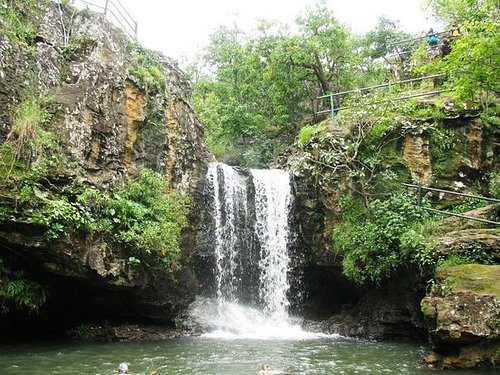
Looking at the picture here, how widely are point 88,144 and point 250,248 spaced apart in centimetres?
655

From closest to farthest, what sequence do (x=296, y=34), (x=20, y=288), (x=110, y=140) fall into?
(x=20, y=288) < (x=110, y=140) < (x=296, y=34)

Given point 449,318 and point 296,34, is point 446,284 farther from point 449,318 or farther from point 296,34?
point 296,34

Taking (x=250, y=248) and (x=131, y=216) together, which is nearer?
(x=131, y=216)

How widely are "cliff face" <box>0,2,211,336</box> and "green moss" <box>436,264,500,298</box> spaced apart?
7.75m

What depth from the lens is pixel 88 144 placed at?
13.0m

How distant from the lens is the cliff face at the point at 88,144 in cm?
1150

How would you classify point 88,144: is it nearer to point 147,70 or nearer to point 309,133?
point 147,70

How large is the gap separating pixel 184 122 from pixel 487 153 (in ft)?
32.6

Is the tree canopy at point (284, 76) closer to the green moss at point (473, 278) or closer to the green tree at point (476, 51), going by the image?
the green tree at point (476, 51)

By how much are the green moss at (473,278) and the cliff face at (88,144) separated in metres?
7.75

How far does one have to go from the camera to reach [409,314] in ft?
45.0

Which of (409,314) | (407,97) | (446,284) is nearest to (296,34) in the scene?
(407,97)

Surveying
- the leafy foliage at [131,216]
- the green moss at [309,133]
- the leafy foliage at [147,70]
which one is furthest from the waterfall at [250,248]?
→ the leafy foliage at [147,70]

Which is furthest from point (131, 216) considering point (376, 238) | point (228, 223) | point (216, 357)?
point (376, 238)
